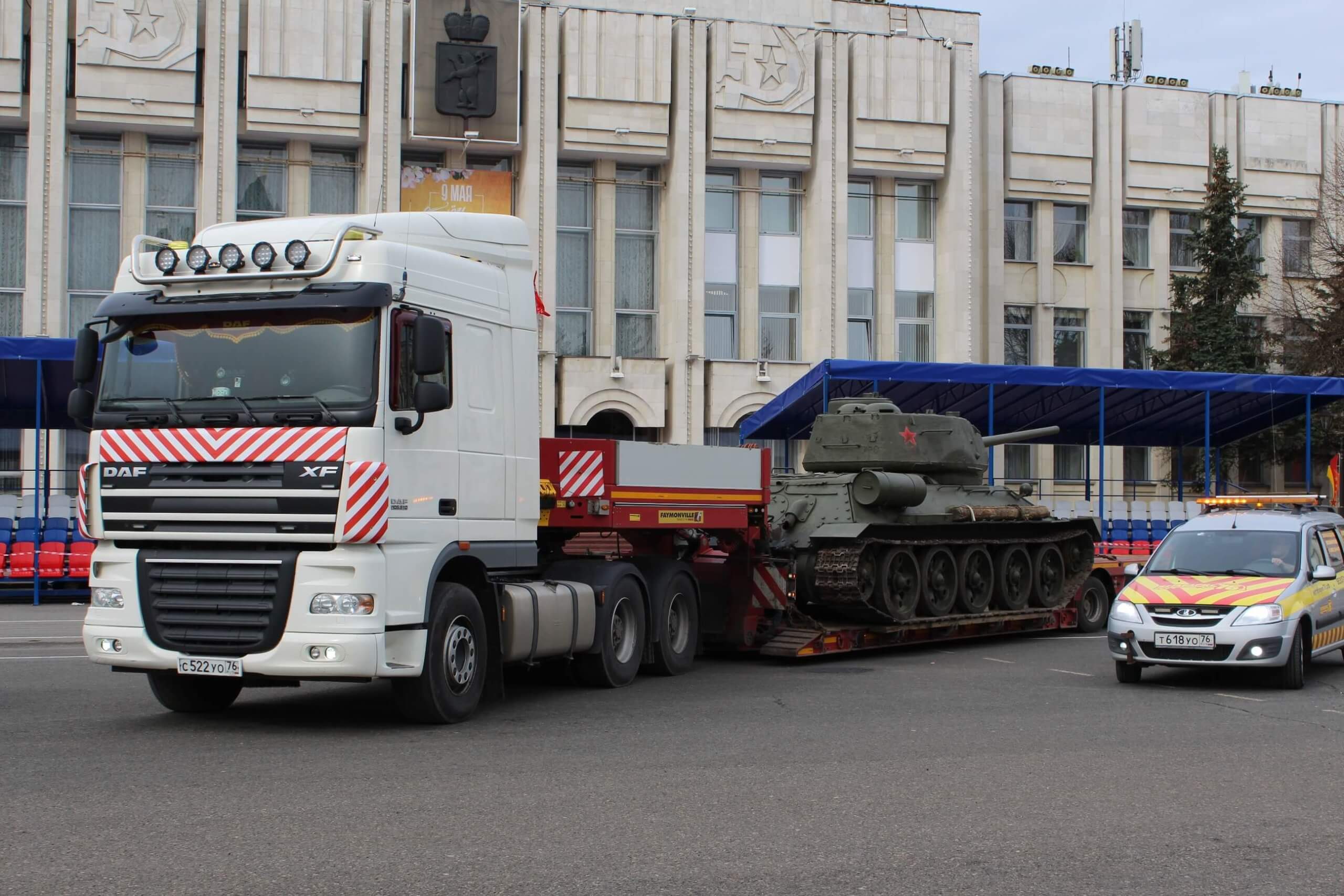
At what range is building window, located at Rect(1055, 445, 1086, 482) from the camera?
41.7 m

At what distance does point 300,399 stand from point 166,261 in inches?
58.6

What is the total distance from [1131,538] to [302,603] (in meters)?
27.6

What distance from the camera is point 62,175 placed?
108 ft

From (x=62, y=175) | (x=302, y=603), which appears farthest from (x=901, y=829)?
(x=62, y=175)

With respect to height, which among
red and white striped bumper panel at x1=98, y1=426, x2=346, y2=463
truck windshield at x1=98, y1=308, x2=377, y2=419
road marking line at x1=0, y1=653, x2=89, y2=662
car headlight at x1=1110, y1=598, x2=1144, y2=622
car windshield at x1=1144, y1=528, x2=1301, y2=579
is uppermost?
truck windshield at x1=98, y1=308, x2=377, y2=419

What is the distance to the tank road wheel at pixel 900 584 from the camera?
16.5m

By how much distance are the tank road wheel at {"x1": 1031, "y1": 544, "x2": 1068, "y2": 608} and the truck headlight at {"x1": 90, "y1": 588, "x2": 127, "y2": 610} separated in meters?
12.7

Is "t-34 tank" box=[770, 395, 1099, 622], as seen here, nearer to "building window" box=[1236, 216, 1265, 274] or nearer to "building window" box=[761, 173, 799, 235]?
"building window" box=[761, 173, 799, 235]

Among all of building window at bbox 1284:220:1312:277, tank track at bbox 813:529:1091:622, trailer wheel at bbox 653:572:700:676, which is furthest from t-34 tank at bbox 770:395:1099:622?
building window at bbox 1284:220:1312:277

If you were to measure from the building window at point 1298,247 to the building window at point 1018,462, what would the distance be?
9.58m

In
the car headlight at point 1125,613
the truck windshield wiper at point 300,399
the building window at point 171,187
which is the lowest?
the car headlight at point 1125,613

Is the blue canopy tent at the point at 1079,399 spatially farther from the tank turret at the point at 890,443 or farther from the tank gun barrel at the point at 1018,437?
the tank turret at the point at 890,443

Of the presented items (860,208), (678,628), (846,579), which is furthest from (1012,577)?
(860,208)

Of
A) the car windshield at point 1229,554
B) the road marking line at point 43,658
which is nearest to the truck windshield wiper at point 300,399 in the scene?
the road marking line at point 43,658
